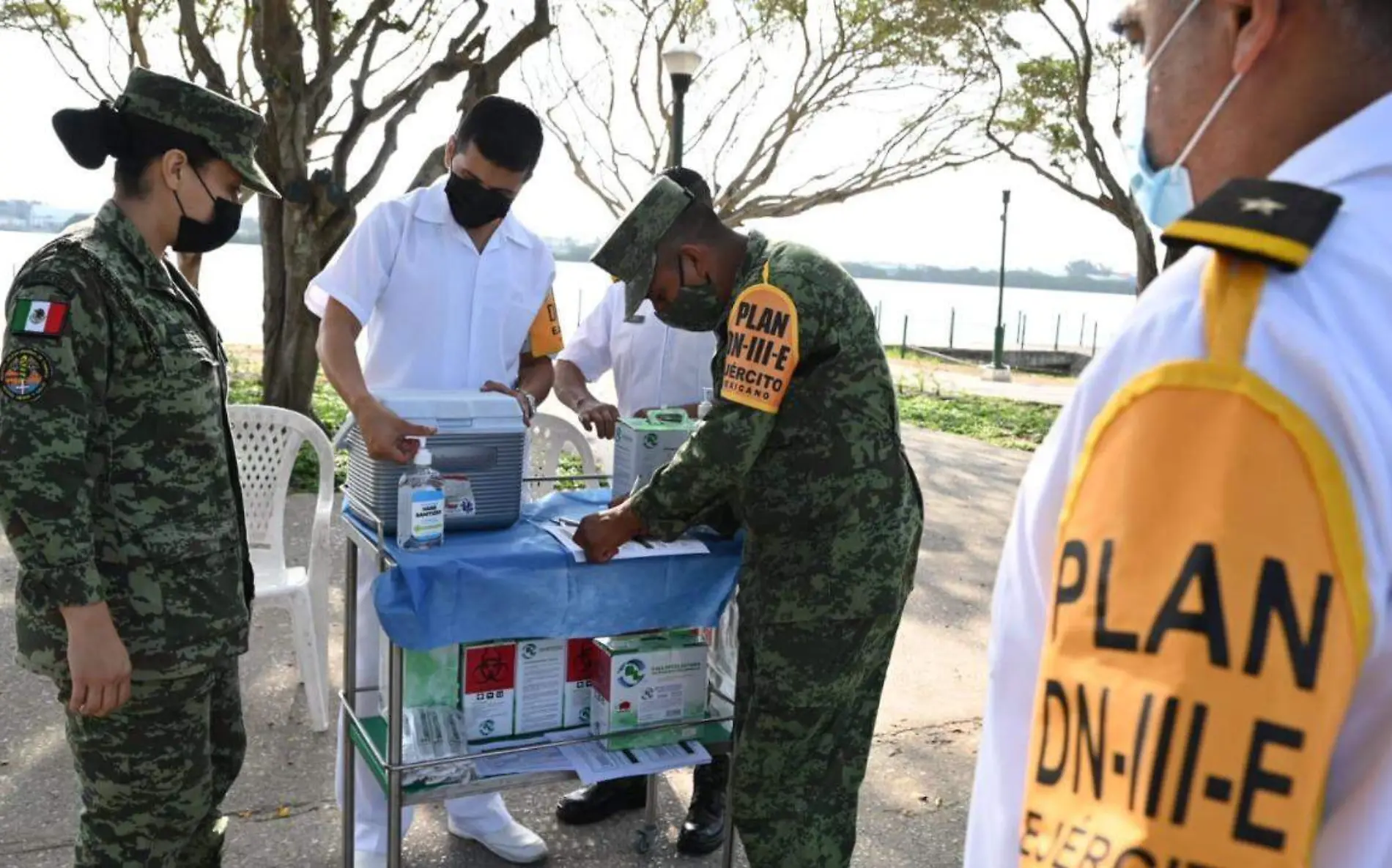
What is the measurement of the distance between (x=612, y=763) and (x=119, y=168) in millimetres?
1721

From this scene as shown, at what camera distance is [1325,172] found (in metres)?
0.66

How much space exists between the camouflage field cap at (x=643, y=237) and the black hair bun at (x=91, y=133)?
100 centimetres

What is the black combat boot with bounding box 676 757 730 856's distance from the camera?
124 inches

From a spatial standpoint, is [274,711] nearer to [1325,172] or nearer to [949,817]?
[949,817]

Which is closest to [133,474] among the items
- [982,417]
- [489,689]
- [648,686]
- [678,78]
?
[489,689]

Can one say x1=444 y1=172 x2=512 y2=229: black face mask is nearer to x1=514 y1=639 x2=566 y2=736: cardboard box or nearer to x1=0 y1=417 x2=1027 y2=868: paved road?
x1=514 y1=639 x2=566 y2=736: cardboard box

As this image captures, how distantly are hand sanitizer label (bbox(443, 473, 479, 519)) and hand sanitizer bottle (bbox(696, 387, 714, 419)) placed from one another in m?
0.61

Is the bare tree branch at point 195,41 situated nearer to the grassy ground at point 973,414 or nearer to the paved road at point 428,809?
the paved road at point 428,809

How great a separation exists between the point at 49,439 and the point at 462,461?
906 mm

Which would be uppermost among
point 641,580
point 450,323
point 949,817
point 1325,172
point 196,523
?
point 1325,172

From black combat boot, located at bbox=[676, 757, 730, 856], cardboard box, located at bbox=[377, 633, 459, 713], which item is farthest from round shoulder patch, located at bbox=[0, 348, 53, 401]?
black combat boot, located at bbox=[676, 757, 730, 856]

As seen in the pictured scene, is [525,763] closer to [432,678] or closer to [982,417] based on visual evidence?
[432,678]

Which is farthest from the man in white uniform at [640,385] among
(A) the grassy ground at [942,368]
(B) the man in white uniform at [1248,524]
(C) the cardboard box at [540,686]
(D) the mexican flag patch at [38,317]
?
(A) the grassy ground at [942,368]

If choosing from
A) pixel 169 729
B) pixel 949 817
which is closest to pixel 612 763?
pixel 169 729
